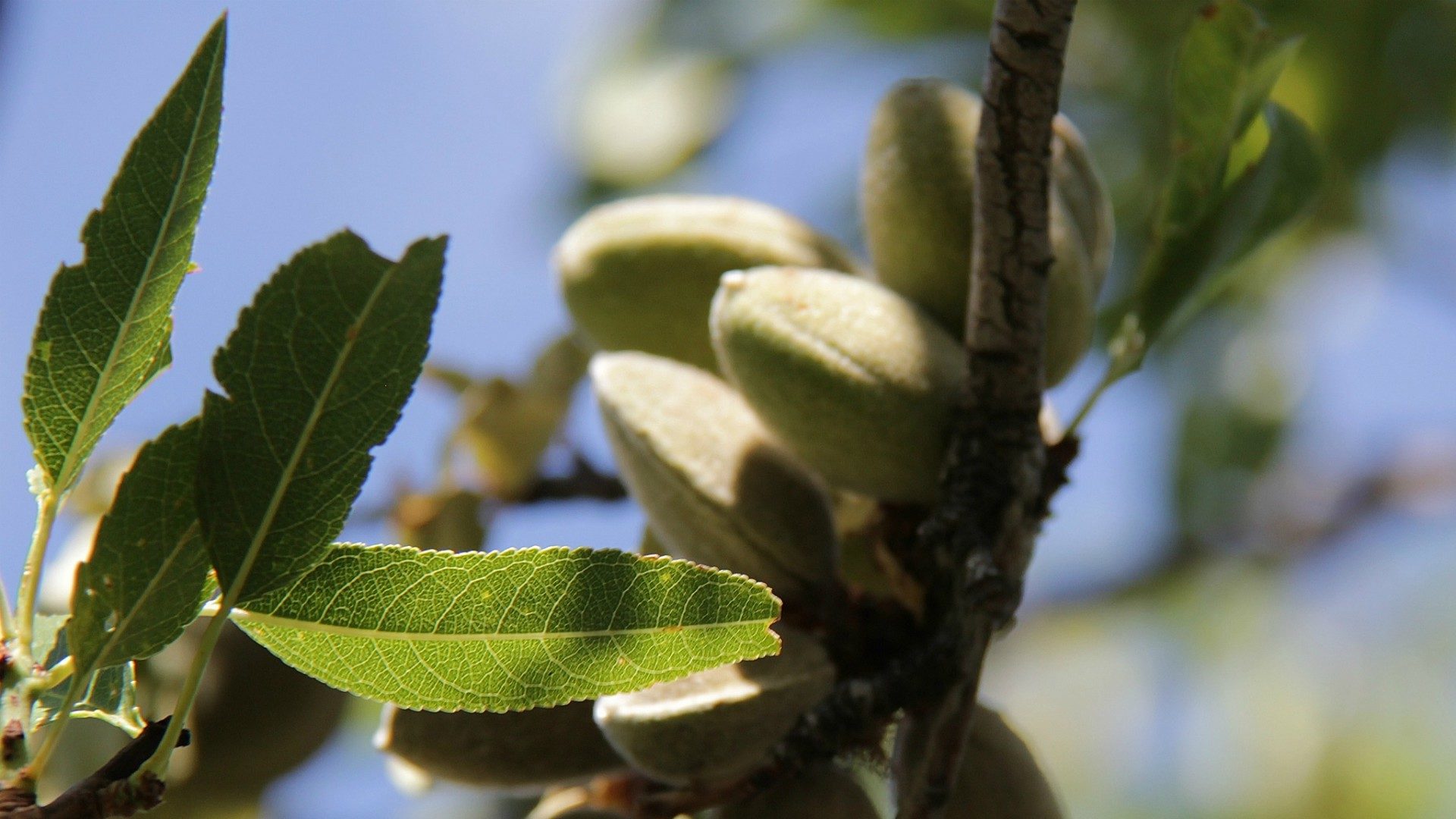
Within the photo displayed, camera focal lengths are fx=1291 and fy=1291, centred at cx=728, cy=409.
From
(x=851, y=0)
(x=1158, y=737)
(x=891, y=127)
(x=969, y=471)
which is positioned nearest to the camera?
(x=969, y=471)

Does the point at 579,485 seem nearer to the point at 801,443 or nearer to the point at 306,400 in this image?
the point at 801,443

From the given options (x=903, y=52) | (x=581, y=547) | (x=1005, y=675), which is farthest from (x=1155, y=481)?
(x=581, y=547)

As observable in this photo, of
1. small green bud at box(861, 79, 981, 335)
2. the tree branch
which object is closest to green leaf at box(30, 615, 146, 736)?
the tree branch

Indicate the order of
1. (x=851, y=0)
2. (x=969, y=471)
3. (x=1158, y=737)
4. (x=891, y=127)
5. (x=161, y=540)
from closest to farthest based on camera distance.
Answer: (x=161, y=540) < (x=969, y=471) < (x=891, y=127) < (x=851, y=0) < (x=1158, y=737)

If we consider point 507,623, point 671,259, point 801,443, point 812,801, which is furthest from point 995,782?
point 671,259

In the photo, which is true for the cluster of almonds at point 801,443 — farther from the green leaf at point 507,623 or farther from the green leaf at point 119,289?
the green leaf at point 119,289

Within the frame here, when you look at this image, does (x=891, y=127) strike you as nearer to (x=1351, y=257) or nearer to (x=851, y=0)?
(x=851, y=0)

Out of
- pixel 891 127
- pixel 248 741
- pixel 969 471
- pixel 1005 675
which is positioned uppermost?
pixel 891 127

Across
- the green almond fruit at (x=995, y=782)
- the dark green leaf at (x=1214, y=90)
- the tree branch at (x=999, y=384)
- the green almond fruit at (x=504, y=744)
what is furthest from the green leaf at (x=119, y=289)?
the dark green leaf at (x=1214, y=90)
